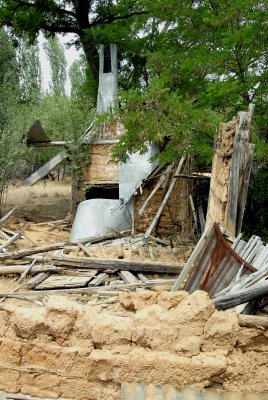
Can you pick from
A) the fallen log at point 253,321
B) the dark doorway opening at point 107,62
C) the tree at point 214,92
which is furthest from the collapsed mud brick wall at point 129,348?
the dark doorway opening at point 107,62

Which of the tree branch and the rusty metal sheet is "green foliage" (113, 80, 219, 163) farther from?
the tree branch

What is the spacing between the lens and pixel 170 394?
12.0 ft

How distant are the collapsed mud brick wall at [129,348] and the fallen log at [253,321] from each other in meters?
0.04

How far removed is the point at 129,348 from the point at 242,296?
3.60 ft

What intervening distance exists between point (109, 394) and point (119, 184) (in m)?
11.4

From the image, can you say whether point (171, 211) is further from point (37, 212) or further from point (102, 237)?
point (37, 212)

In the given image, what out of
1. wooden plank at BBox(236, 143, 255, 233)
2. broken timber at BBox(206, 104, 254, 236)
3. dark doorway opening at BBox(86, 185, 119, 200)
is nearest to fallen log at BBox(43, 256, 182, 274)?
broken timber at BBox(206, 104, 254, 236)

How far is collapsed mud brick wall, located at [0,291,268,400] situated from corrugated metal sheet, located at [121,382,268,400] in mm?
72

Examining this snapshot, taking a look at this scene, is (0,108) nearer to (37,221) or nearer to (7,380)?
(37,221)

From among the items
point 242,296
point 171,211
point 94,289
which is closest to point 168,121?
point 94,289

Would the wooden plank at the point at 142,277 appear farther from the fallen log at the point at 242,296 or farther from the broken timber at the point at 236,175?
the fallen log at the point at 242,296

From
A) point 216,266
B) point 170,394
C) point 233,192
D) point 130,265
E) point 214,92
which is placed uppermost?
point 214,92

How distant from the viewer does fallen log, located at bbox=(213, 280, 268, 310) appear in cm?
396

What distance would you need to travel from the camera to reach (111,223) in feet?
47.0
